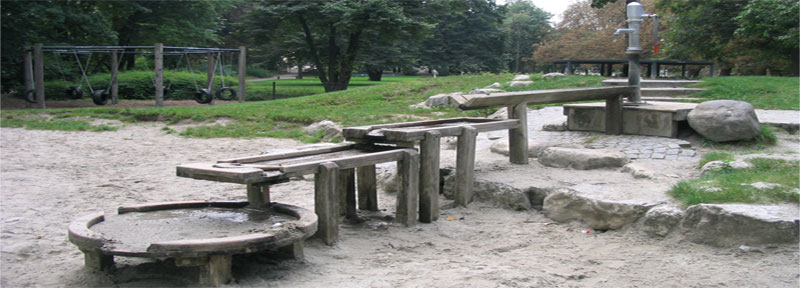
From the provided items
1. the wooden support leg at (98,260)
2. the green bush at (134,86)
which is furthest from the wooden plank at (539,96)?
the green bush at (134,86)

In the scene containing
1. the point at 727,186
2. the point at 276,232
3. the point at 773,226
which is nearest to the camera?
the point at 276,232

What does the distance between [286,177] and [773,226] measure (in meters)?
3.67

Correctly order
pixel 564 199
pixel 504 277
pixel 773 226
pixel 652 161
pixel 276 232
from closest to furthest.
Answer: pixel 276 232, pixel 504 277, pixel 773 226, pixel 564 199, pixel 652 161

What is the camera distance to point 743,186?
5.86 m

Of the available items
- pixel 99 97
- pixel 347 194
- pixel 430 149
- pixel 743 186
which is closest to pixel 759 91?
pixel 743 186

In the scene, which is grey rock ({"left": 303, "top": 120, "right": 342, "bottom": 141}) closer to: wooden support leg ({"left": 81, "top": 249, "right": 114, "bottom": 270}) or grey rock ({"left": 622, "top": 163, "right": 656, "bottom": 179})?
grey rock ({"left": 622, "top": 163, "right": 656, "bottom": 179})

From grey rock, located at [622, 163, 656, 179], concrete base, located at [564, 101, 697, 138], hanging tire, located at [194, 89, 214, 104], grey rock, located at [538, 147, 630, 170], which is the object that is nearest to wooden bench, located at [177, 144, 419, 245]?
grey rock, located at [538, 147, 630, 170]

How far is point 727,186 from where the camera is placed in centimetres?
595

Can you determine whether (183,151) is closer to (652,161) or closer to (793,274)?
(652,161)

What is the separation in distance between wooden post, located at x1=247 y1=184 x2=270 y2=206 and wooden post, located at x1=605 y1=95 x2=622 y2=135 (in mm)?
4988

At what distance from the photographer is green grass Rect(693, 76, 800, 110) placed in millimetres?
11102

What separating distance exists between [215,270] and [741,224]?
389 cm

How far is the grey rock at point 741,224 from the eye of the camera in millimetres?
5145

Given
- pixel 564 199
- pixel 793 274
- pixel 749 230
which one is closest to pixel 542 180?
pixel 564 199
